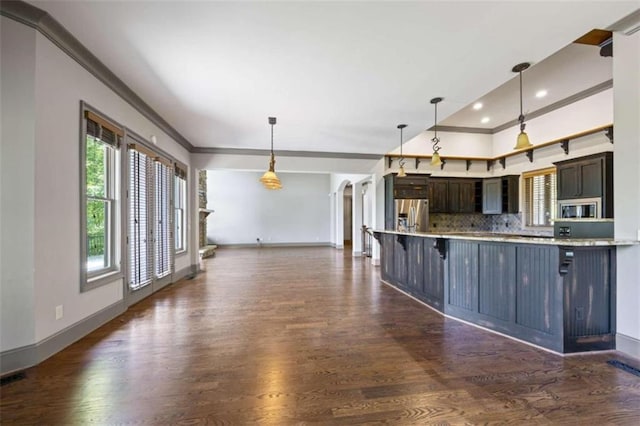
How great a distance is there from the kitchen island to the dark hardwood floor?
0.61 feet

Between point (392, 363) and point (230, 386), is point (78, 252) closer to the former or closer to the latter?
point (230, 386)

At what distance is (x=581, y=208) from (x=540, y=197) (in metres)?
1.65

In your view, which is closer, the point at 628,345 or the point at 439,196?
the point at 628,345

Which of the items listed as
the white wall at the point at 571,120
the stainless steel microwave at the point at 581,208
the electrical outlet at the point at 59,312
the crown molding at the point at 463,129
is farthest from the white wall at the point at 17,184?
the white wall at the point at 571,120

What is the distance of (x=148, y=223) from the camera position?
427cm

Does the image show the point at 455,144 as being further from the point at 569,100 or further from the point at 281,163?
the point at 281,163

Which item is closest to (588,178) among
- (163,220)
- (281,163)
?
(281,163)

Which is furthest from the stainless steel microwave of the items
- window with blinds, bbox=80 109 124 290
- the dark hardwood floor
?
window with blinds, bbox=80 109 124 290

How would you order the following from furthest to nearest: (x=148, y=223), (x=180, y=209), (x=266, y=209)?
(x=266, y=209) → (x=180, y=209) → (x=148, y=223)

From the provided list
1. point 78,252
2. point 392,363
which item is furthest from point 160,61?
point 392,363

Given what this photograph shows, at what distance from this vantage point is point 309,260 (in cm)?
788

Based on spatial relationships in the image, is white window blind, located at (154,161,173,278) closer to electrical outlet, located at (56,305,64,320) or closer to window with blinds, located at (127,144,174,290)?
window with blinds, located at (127,144,174,290)

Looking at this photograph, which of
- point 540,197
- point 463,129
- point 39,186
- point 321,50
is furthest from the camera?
point 463,129

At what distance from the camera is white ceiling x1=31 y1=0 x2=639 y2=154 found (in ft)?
6.81
